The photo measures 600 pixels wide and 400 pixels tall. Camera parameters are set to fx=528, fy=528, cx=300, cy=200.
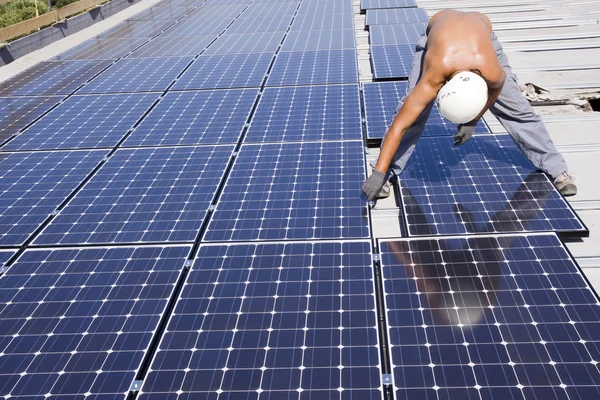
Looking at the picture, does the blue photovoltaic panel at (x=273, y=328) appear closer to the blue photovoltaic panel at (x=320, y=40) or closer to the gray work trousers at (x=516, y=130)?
the gray work trousers at (x=516, y=130)

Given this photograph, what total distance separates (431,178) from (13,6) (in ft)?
82.1

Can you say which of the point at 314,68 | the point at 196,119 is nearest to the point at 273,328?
the point at 196,119

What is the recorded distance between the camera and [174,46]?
1537cm

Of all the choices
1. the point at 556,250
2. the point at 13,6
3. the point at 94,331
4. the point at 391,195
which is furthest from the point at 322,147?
the point at 13,6

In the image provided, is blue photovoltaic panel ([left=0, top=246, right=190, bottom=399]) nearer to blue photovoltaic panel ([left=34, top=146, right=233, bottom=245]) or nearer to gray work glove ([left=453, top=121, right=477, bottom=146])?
blue photovoltaic panel ([left=34, top=146, right=233, bottom=245])

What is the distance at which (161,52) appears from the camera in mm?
14695

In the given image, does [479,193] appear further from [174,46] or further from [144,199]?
[174,46]

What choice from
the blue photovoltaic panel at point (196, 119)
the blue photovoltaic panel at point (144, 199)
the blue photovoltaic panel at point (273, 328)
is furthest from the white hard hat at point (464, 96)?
the blue photovoltaic panel at point (196, 119)

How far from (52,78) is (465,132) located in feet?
34.6

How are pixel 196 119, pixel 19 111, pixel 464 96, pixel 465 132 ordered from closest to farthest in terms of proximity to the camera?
pixel 464 96 → pixel 465 132 → pixel 196 119 → pixel 19 111

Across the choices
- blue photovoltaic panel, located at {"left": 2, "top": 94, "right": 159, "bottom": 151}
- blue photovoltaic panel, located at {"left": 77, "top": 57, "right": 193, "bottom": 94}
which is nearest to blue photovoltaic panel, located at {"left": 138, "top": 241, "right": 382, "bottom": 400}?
blue photovoltaic panel, located at {"left": 2, "top": 94, "right": 159, "bottom": 151}

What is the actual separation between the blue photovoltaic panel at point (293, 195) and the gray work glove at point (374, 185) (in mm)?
171

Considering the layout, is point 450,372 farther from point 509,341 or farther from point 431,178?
point 431,178

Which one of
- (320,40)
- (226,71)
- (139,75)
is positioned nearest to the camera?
(226,71)
